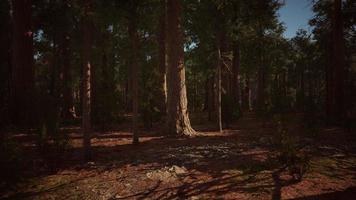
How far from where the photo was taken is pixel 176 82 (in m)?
12.4

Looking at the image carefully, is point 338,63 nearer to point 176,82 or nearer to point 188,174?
point 176,82

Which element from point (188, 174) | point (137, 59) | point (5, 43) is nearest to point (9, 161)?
point (188, 174)

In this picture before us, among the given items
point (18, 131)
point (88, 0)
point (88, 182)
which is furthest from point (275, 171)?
point (18, 131)

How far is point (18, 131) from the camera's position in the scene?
1336 cm

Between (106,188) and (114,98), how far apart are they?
7.79m

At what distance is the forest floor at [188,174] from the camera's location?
628cm

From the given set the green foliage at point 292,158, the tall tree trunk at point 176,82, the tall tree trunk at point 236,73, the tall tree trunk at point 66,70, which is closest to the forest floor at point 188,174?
the green foliage at point 292,158

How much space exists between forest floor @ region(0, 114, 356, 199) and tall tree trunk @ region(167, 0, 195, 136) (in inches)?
68.4

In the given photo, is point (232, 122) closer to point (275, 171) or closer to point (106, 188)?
point (275, 171)

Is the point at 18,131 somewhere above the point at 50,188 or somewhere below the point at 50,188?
above

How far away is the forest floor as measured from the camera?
628 cm

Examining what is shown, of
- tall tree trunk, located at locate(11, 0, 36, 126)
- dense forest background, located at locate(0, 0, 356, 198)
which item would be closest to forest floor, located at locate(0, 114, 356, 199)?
dense forest background, located at locate(0, 0, 356, 198)

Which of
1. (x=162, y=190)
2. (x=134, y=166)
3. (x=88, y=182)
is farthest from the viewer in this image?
(x=134, y=166)

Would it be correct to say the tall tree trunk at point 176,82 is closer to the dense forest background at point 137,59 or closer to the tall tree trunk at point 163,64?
the dense forest background at point 137,59
